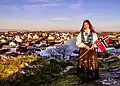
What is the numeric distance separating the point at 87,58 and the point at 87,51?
0.33 feet

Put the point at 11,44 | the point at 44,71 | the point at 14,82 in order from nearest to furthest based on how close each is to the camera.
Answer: the point at 14,82, the point at 44,71, the point at 11,44

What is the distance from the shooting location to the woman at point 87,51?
5.01 metres

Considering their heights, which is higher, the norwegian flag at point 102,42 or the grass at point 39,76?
the norwegian flag at point 102,42

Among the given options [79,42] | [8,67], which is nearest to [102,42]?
[79,42]

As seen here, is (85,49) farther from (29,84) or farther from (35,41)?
(35,41)

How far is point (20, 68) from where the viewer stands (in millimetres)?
7070

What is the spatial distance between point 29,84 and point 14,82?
1.15 feet

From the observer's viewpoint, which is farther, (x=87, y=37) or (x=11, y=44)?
(x=11, y=44)

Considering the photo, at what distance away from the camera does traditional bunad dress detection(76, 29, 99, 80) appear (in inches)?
198

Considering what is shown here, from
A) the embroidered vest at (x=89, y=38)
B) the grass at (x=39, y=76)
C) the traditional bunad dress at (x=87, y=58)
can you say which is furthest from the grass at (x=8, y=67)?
the embroidered vest at (x=89, y=38)

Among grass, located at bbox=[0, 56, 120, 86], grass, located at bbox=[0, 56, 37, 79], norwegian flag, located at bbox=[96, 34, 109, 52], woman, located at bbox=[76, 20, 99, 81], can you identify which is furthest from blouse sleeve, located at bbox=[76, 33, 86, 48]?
grass, located at bbox=[0, 56, 37, 79]

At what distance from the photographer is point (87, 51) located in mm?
5078

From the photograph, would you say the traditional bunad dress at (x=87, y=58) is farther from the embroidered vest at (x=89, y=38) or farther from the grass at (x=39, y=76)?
the grass at (x=39, y=76)

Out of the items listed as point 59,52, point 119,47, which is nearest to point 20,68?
point 59,52
